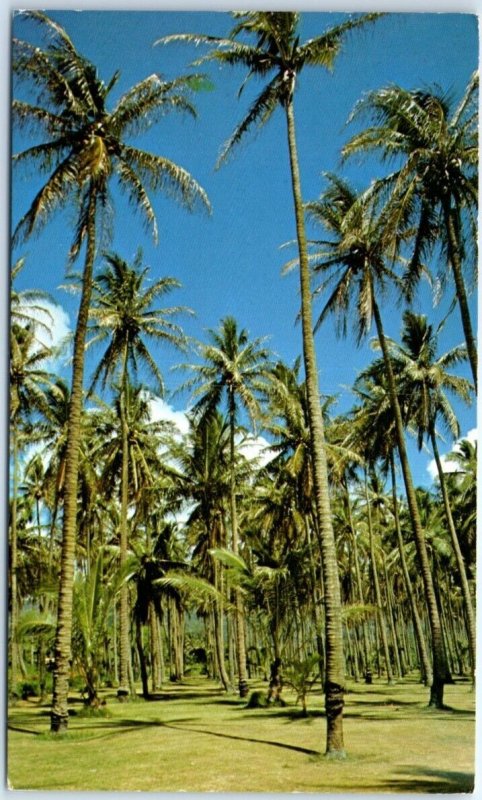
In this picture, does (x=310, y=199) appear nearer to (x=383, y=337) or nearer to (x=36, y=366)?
(x=383, y=337)

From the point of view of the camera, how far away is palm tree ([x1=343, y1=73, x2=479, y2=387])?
9688 millimetres

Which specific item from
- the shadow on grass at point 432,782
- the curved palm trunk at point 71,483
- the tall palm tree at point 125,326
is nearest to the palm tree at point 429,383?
the shadow on grass at point 432,782

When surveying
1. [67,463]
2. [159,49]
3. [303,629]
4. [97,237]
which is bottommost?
[303,629]

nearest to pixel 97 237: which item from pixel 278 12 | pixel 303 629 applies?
pixel 278 12

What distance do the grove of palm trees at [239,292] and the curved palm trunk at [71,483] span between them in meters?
0.03

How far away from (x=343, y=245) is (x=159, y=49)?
379 cm

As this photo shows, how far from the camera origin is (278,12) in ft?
29.5

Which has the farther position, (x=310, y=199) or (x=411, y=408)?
(x=411, y=408)

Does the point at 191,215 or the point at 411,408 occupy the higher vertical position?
the point at 191,215

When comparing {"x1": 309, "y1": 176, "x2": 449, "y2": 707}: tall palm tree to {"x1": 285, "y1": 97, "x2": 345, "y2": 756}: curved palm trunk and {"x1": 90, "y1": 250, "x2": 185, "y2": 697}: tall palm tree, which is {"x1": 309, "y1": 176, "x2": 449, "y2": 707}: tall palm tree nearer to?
{"x1": 285, "y1": 97, "x2": 345, "y2": 756}: curved palm trunk

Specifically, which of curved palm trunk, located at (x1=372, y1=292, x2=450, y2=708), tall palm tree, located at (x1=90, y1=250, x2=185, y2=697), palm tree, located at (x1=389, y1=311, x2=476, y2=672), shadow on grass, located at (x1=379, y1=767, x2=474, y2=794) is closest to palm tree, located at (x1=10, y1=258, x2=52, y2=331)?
tall palm tree, located at (x1=90, y1=250, x2=185, y2=697)

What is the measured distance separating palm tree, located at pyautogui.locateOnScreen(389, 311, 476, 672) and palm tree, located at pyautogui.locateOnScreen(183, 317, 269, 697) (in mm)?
2093

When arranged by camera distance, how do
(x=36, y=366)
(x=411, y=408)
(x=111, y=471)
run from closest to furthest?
(x=36, y=366) < (x=411, y=408) < (x=111, y=471)

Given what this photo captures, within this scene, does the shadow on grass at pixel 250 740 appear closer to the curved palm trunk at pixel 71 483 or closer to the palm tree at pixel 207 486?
the curved palm trunk at pixel 71 483
